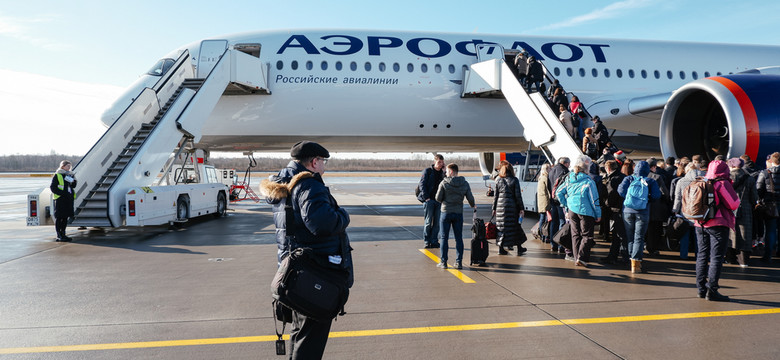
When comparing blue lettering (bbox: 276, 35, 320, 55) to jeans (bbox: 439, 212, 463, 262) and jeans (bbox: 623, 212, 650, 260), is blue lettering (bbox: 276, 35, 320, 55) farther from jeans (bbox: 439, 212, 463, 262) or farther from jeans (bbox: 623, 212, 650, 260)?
jeans (bbox: 623, 212, 650, 260)

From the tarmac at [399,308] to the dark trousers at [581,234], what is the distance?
27 centimetres

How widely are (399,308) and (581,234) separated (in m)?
3.11

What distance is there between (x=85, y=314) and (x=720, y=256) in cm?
612

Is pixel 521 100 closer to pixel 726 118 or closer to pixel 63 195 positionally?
pixel 726 118

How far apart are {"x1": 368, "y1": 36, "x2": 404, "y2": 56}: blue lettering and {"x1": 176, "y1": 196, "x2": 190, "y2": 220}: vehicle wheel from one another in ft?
18.5

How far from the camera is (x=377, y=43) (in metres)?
12.6

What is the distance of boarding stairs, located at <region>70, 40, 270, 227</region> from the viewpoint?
9297 mm

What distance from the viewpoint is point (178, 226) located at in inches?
420

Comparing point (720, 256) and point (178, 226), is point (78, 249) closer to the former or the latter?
point (178, 226)

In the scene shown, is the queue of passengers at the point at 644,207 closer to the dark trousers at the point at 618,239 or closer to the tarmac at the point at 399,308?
the dark trousers at the point at 618,239

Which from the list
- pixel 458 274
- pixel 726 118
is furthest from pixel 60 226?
pixel 726 118

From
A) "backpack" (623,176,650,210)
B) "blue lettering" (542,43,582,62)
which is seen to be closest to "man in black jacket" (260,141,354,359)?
"backpack" (623,176,650,210)

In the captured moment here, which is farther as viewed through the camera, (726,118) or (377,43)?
(377,43)

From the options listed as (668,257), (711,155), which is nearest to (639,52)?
(711,155)
